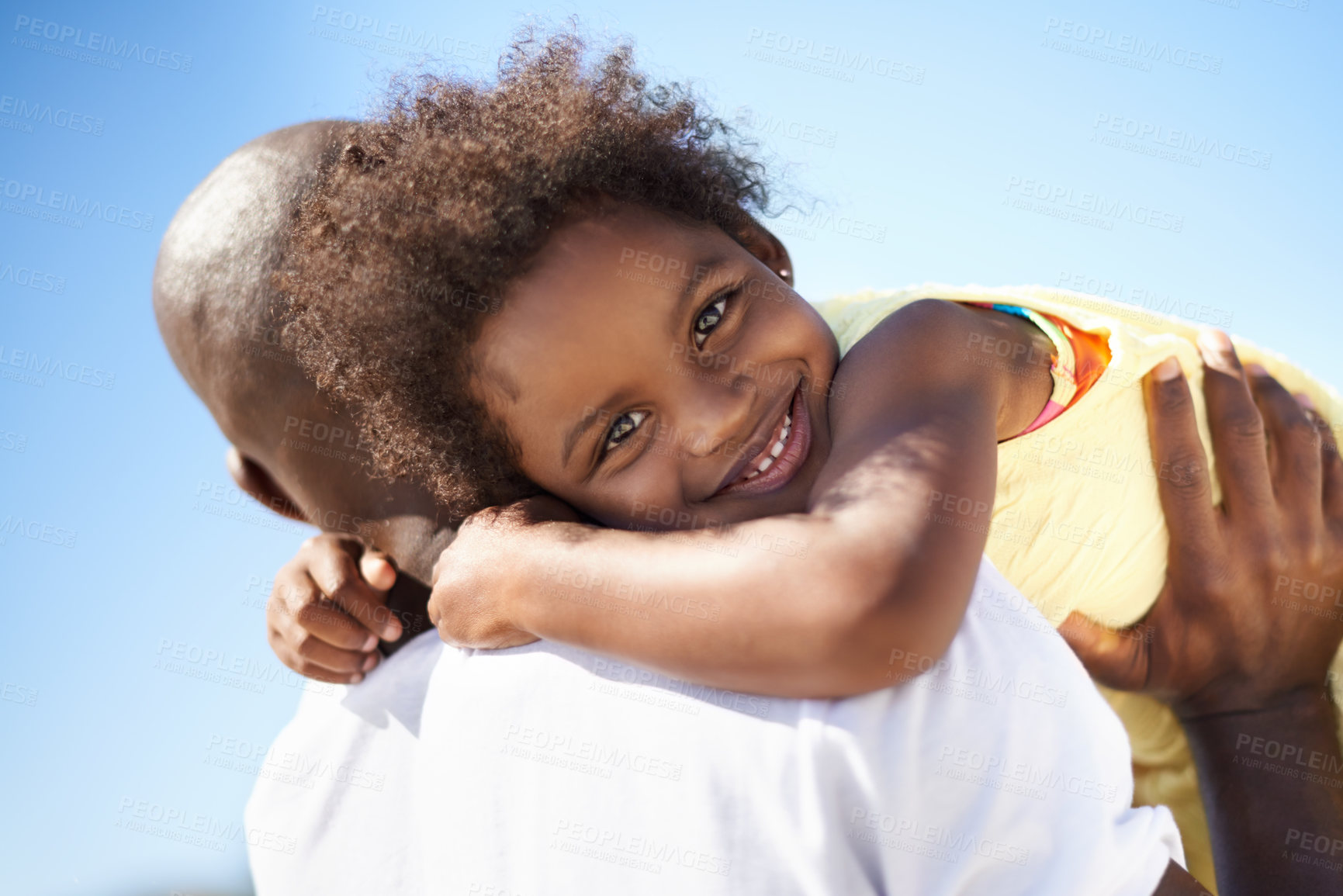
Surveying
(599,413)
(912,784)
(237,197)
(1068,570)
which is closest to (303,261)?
(237,197)

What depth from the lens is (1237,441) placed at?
174 centimetres

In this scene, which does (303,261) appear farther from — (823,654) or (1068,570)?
(1068,570)

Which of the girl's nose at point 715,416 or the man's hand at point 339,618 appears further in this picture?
the man's hand at point 339,618

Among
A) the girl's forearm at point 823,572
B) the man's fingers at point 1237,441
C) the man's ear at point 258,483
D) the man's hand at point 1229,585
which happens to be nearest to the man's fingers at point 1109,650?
the man's hand at point 1229,585

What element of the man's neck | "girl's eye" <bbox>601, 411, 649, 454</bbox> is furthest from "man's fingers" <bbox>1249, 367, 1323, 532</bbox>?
the man's neck

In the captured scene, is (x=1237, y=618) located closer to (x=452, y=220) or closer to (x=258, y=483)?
(x=452, y=220)

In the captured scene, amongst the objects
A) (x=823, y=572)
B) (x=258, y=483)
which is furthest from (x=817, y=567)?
(x=258, y=483)

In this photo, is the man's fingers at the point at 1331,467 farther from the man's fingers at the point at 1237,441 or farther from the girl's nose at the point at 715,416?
A: the girl's nose at the point at 715,416

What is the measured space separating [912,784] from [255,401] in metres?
1.44

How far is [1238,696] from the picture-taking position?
1.67m

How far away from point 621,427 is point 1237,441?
112 cm

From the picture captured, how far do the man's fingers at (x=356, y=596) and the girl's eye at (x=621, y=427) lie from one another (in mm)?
501

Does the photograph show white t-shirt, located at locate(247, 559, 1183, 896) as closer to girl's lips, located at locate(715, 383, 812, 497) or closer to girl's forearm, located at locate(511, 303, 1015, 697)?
girl's forearm, located at locate(511, 303, 1015, 697)

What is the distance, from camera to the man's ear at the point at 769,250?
1850 mm
